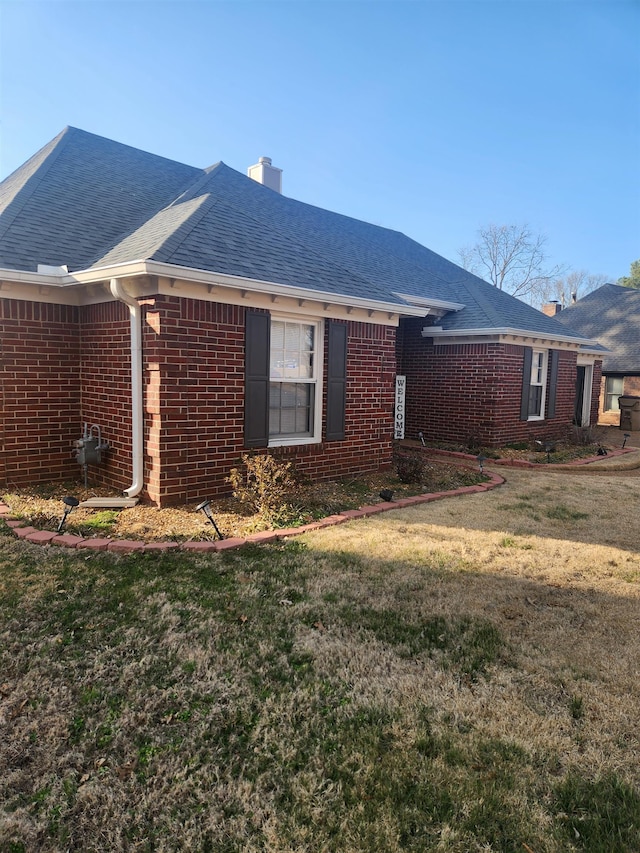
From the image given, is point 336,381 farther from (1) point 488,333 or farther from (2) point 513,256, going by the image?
(2) point 513,256

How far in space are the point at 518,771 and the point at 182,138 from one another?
16.6 m

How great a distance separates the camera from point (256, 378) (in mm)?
6695

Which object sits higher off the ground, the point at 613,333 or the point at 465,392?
the point at 613,333

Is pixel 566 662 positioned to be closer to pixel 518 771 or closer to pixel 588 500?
pixel 518 771

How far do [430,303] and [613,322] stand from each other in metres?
15.9

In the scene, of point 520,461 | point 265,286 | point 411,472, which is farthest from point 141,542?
point 520,461

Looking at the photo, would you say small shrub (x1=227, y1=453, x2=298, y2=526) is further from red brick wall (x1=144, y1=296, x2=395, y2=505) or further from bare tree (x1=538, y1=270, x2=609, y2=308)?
bare tree (x1=538, y1=270, x2=609, y2=308)

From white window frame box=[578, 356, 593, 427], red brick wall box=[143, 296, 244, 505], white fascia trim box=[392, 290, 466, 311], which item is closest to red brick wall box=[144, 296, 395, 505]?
red brick wall box=[143, 296, 244, 505]

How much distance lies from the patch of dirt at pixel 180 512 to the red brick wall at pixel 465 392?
15.2 ft

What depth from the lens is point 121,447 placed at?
260 inches

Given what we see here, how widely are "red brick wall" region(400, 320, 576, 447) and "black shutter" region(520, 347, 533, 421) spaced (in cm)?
14

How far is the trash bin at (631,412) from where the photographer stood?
712 inches

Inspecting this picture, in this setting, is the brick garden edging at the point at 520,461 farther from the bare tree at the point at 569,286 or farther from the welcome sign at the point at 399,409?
the bare tree at the point at 569,286

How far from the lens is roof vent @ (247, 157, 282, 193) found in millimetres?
14211
